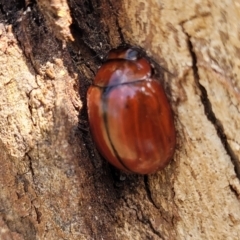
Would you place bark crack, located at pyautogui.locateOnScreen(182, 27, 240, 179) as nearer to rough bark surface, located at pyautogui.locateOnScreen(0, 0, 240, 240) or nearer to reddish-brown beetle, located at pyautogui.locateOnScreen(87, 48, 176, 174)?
rough bark surface, located at pyautogui.locateOnScreen(0, 0, 240, 240)

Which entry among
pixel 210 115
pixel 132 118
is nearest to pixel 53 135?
pixel 132 118

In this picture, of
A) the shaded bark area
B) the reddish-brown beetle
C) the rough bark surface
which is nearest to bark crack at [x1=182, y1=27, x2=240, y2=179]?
the rough bark surface

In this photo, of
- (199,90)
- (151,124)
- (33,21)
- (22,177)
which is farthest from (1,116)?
(199,90)

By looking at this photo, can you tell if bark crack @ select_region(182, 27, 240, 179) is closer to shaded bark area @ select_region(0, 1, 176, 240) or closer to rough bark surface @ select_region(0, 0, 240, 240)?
rough bark surface @ select_region(0, 0, 240, 240)

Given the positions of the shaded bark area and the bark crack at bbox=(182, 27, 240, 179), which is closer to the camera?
the bark crack at bbox=(182, 27, 240, 179)

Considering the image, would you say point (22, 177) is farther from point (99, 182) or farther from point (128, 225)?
point (128, 225)
